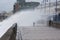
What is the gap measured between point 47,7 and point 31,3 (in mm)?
846

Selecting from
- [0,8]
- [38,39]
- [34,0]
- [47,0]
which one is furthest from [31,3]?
[38,39]

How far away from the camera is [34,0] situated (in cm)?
487

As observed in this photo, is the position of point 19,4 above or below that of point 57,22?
above

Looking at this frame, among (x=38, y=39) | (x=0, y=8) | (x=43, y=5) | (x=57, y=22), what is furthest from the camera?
(x=43, y=5)

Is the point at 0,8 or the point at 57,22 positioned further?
the point at 0,8

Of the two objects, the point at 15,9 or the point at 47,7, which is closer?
the point at 15,9

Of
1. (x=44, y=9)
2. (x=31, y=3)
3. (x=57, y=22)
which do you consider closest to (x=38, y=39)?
(x=57, y=22)

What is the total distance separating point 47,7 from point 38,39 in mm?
3352

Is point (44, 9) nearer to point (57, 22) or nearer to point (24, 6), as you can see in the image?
point (24, 6)

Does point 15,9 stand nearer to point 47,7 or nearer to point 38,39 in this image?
point 47,7

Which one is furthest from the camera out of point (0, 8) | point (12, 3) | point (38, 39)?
point (12, 3)

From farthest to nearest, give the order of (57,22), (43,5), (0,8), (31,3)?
(43,5) < (31,3) < (0,8) < (57,22)

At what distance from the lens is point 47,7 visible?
210 inches

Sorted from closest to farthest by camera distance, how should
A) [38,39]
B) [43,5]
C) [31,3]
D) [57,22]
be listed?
[38,39] → [57,22] → [31,3] → [43,5]
